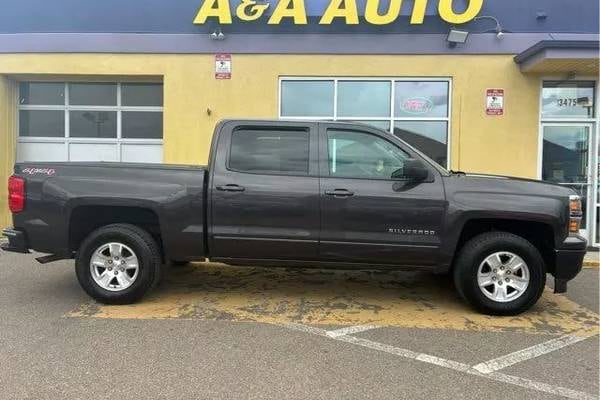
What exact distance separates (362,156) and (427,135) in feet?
15.3

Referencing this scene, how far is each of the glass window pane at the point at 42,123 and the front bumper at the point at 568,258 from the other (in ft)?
30.0

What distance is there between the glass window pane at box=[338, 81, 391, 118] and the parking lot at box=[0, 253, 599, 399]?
4.08m

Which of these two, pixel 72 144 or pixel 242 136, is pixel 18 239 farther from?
pixel 72 144

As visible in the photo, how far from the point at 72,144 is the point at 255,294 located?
6442 mm

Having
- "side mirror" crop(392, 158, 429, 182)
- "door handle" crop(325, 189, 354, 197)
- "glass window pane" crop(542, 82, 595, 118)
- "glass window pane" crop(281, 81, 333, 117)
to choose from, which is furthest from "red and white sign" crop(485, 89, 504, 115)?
"door handle" crop(325, 189, 354, 197)

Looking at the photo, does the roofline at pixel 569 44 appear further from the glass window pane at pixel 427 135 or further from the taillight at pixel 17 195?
the taillight at pixel 17 195

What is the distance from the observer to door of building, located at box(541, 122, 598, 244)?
9.66m

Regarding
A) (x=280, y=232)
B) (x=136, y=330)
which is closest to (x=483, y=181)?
(x=280, y=232)

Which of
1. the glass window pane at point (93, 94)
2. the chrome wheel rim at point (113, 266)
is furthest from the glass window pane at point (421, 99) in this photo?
the chrome wheel rim at point (113, 266)

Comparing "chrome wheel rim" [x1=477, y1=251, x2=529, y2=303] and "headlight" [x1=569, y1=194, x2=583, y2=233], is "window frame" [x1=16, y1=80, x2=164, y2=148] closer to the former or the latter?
"chrome wheel rim" [x1=477, y1=251, x2=529, y2=303]

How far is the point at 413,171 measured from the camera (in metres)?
5.28

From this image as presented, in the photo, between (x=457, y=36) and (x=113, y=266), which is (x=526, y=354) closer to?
(x=113, y=266)

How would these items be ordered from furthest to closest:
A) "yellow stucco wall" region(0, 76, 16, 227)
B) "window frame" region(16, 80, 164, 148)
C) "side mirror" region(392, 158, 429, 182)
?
"window frame" region(16, 80, 164, 148)
"yellow stucco wall" region(0, 76, 16, 227)
"side mirror" region(392, 158, 429, 182)

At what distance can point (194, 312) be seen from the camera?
5.48 meters
